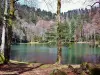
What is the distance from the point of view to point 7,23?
16.5 m

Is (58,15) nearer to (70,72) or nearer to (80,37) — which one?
(70,72)

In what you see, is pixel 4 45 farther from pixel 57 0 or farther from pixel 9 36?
pixel 57 0

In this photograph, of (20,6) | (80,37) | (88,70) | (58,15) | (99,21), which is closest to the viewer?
(88,70)

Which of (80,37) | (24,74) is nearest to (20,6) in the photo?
(24,74)

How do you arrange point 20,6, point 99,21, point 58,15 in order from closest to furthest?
1. point 58,15
2. point 20,6
3. point 99,21

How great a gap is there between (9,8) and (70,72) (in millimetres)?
8267

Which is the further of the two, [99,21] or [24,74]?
[99,21]

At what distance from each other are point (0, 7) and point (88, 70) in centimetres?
787

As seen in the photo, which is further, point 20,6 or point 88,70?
point 20,6

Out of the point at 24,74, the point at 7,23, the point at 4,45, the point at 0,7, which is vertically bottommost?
the point at 24,74

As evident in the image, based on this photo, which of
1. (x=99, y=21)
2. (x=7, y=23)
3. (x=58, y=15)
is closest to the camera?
(x=7, y=23)

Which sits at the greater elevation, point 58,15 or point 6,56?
point 58,15

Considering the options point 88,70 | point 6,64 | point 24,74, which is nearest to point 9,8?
point 6,64

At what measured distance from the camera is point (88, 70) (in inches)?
468
